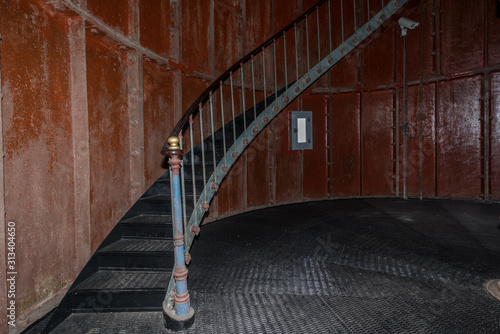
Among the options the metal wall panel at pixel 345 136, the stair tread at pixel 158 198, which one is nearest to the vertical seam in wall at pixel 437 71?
the metal wall panel at pixel 345 136

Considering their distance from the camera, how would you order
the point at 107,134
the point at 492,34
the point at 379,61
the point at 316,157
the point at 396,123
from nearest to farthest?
the point at 107,134 < the point at 492,34 < the point at 396,123 < the point at 379,61 < the point at 316,157

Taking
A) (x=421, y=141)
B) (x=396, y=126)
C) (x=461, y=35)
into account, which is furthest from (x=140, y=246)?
(x=461, y=35)

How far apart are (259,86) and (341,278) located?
4.91 meters

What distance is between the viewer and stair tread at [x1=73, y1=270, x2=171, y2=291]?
10.1 feet

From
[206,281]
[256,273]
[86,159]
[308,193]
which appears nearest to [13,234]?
[86,159]

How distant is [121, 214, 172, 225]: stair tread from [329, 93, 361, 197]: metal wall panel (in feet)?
17.4

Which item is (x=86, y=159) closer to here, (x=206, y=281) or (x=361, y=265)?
(x=206, y=281)

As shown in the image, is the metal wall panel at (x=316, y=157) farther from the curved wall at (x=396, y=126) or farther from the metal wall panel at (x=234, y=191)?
the metal wall panel at (x=234, y=191)

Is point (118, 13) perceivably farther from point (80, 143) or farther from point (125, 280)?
point (125, 280)

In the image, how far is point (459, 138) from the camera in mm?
7473

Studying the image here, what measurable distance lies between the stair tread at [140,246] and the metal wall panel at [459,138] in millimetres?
6826

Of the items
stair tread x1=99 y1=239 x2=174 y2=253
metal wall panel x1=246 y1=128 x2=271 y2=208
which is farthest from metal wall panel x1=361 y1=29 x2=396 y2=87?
stair tread x1=99 y1=239 x2=174 y2=253

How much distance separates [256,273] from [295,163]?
4.57 m

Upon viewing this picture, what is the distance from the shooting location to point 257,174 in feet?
23.9
